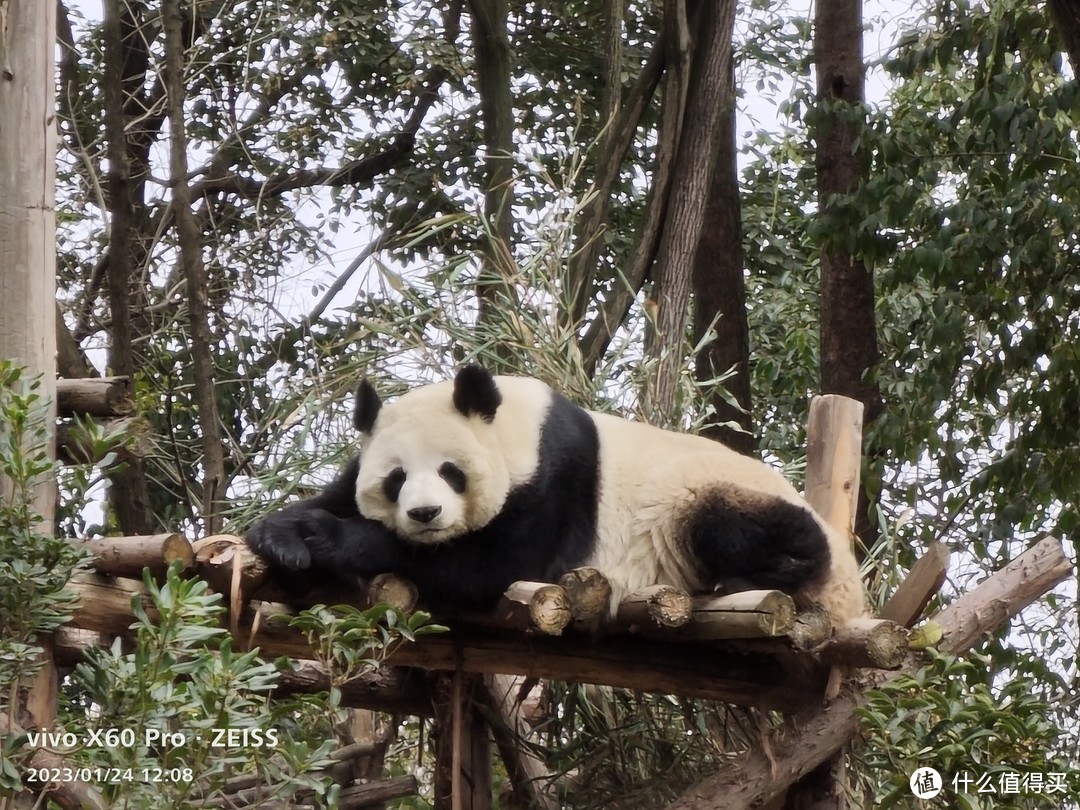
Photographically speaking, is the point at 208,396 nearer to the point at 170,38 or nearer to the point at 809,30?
the point at 170,38

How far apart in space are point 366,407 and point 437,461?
38cm

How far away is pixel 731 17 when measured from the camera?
7.81 meters

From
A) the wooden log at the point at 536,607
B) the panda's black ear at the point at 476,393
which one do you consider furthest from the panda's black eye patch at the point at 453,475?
the wooden log at the point at 536,607

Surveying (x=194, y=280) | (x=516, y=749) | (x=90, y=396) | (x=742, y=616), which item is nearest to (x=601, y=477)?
(x=742, y=616)

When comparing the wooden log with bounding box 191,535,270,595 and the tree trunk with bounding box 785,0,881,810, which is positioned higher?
the tree trunk with bounding box 785,0,881,810

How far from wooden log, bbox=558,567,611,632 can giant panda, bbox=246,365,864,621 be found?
212 mm

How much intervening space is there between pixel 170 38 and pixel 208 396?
1.92 m

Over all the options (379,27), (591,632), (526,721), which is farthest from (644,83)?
(591,632)

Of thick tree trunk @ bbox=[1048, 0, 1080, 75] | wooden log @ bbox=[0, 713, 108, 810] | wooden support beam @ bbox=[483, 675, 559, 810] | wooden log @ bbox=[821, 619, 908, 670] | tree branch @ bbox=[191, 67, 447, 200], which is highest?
tree branch @ bbox=[191, 67, 447, 200]

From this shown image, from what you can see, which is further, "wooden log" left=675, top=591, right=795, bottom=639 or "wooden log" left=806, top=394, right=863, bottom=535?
"wooden log" left=806, top=394, right=863, bottom=535

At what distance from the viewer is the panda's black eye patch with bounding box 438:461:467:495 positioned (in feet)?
12.6

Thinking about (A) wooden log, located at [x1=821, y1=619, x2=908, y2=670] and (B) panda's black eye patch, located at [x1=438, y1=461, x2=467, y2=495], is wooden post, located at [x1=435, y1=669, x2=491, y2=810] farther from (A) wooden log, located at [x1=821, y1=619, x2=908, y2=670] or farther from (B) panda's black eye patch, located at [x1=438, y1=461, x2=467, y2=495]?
(A) wooden log, located at [x1=821, y1=619, x2=908, y2=670]

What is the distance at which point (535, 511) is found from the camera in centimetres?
401

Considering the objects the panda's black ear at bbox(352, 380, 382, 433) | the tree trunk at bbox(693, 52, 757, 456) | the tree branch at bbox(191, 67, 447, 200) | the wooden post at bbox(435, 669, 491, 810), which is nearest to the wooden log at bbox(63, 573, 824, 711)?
the wooden post at bbox(435, 669, 491, 810)
